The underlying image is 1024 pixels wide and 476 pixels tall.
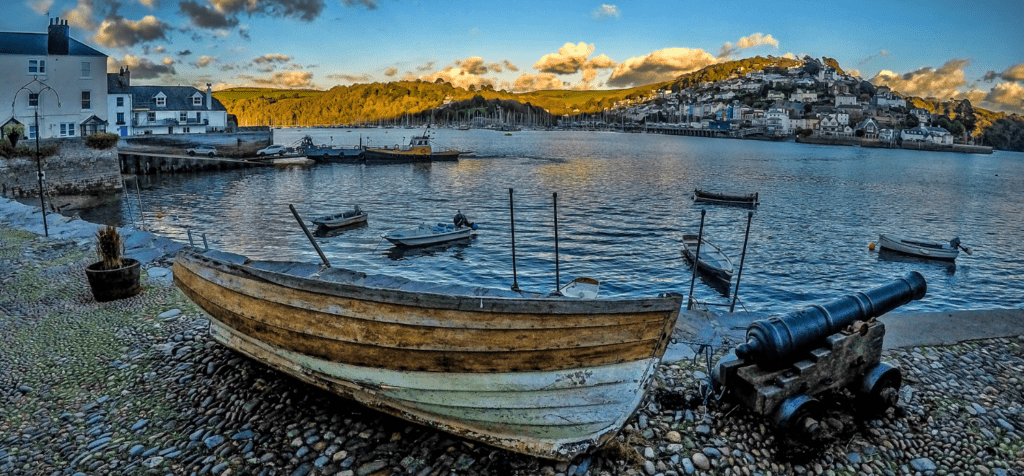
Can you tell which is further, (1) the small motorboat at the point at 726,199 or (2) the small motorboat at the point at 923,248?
(1) the small motorboat at the point at 726,199

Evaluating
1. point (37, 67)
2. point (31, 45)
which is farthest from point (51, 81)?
point (31, 45)

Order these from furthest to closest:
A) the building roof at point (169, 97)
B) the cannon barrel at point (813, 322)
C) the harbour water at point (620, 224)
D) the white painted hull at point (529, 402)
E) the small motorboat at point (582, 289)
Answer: the building roof at point (169, 97) < the harbour water at point (620, 224) < the small motorboat at point (582, 289) < the cannon barrel at point (813, 322) < the white painted hull at point (529, 402)

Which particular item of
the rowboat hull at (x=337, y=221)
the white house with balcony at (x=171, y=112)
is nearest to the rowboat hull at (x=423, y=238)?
the rowboat hull at (x=337, y=221)

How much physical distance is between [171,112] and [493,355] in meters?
74.2

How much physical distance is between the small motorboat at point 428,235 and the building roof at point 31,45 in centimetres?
3527

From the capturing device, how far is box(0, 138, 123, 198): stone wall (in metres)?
31.2

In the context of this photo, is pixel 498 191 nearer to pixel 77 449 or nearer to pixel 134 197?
pixel 134 197

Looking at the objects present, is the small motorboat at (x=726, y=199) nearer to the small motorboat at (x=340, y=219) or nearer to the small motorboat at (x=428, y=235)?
the small motorboat at (x=428, y=235)

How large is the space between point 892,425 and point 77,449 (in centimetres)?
966

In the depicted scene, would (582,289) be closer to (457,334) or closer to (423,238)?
(457,334)

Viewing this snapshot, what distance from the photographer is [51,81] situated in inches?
1666

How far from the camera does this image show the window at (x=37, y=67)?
41719 mm

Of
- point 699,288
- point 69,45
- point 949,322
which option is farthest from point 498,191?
point 949,322

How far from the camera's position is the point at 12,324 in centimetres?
995
